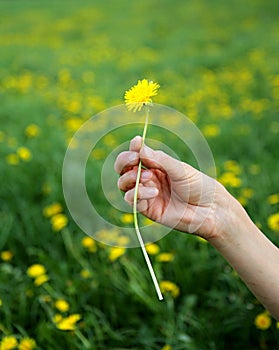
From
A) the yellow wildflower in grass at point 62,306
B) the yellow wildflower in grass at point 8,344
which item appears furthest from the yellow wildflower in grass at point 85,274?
the yellow wildflower in grass at point 8,344

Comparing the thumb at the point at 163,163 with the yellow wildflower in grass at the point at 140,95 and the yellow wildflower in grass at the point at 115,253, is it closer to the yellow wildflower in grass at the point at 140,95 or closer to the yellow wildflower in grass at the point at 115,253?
the yellow wildflower in grass at the point at 140,95

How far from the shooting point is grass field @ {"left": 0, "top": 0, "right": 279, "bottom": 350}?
1.48 meters

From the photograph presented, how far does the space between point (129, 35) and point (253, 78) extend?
2637 mm

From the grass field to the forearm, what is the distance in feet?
1.33

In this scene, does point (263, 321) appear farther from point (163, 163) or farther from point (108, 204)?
point (108, 204)

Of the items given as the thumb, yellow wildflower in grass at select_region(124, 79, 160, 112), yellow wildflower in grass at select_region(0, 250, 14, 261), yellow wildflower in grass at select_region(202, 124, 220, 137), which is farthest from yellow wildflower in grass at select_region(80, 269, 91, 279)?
yellow wildflower in grass at select_region(202, 124, 220, 137)

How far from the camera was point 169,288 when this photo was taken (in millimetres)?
1570

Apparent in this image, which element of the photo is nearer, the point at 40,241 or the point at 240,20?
the point at 40,241

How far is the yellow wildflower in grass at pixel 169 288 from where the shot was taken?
61.8 inches

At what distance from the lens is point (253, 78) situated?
413cm

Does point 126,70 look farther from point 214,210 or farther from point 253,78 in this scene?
point 214,210

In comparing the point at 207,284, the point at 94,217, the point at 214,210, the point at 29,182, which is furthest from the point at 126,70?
the point at 214,210

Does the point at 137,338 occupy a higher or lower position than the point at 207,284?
lower

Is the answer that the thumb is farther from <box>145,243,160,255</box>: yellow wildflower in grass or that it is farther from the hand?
<box>145,243,160,255</box>: yellow wildflower in grass
